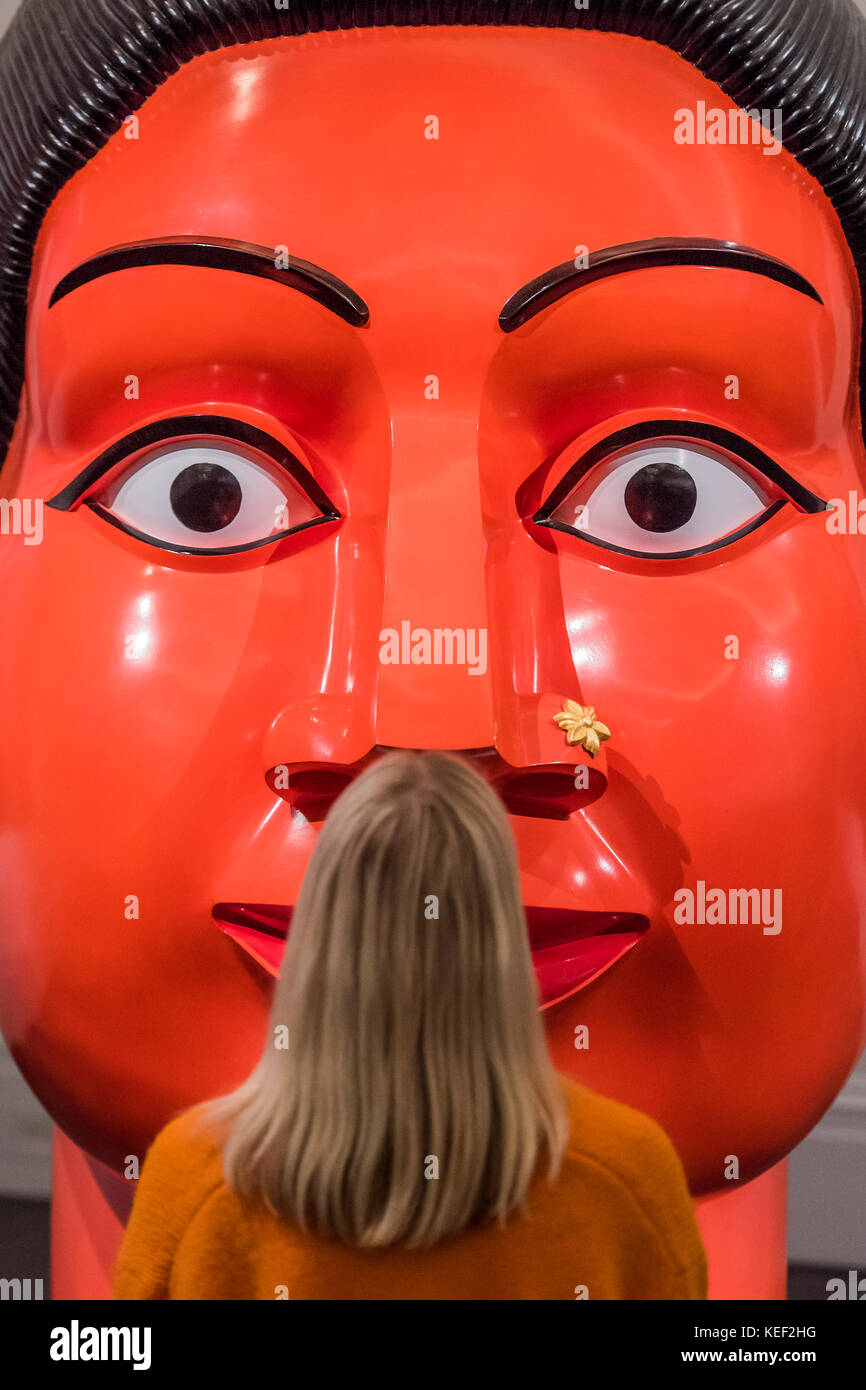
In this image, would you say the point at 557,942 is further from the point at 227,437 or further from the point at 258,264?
the point at 258,264

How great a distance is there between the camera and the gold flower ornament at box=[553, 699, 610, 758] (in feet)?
3.90

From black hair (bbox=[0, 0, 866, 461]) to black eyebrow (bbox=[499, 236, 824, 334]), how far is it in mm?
171

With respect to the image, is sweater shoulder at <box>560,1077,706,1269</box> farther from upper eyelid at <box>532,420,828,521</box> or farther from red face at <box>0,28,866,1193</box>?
upper eyelid at <box>532,420,828,521</box>

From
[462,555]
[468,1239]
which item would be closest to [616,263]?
[462,555]

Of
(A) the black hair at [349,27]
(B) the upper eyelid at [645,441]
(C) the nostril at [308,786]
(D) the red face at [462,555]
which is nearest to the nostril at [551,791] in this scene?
(D) the red face at [462,555]

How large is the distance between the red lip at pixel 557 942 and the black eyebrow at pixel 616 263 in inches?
21.5

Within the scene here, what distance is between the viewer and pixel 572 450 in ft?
4.24

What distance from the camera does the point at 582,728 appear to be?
1188 mm

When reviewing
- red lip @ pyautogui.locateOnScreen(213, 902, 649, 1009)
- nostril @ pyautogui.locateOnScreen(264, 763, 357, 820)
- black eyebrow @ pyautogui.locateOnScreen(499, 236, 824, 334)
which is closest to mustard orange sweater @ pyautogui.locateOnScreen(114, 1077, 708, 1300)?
red lip @ pyautogui.locateOnScreen(213, 902, 649, 1009)

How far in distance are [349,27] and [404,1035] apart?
0.94 metres

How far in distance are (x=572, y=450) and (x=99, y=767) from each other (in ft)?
1.75

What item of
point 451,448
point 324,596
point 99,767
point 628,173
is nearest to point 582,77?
point 628,173
